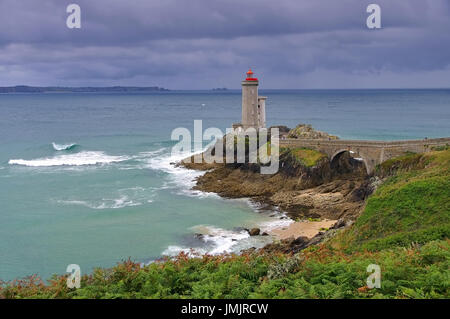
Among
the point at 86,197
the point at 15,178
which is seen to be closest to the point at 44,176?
the point at 15,178

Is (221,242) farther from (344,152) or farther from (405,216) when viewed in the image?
(344,152)

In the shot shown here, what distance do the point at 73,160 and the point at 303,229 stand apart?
37.2 metres

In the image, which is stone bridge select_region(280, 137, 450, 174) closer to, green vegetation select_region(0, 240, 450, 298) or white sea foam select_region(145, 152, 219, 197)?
white sea foam select_region(145, 152, 219, 197)

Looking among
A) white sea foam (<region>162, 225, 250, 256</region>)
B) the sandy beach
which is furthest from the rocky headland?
white sea foam (<region>162, 225, 250, 256</region>)

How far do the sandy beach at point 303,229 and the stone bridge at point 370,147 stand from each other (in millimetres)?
9965

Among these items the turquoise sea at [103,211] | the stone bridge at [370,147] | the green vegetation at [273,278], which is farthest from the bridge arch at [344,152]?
the green vegetation at [273,278]

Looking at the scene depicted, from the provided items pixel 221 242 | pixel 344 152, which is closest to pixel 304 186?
pixel 344 152

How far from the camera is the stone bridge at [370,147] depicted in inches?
1437

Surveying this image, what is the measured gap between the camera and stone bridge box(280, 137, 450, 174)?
36500 mm

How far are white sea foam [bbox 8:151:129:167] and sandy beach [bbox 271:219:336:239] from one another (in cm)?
3152

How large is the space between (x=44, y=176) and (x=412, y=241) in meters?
39.6

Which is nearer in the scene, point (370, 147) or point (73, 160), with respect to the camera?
point (370, 147)

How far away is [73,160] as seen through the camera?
188 feet
